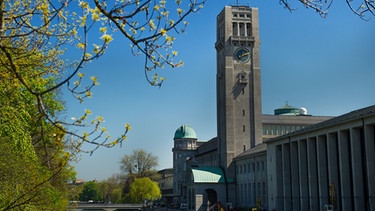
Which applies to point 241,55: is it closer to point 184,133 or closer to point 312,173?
point 312,173

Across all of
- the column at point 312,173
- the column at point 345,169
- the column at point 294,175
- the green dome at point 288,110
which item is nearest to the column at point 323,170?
the column at point 312,173

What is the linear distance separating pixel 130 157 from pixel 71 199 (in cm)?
8832

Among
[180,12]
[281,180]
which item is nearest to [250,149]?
[281,180]

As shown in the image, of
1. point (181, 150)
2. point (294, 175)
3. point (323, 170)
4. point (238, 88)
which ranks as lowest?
point (294, 175)

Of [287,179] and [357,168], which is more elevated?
[357,168]

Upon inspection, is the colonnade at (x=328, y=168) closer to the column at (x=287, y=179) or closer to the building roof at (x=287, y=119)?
the column at (x=287, y=179)

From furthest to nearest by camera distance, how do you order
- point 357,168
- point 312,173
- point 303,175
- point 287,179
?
point 287,179 → point 303,175 → point 312,173 → point 357,168

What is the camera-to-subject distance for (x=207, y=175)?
90.9 m

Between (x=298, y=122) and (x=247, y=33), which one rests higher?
(x=247, y=33)

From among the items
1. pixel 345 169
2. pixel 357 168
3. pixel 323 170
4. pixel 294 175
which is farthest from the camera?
pixel 294 175

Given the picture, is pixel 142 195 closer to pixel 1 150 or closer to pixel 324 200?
pixel 324 200

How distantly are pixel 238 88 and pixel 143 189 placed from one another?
4519 cm

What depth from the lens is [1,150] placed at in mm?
21609

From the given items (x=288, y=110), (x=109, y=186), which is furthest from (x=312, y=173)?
(x=109, y=186)
